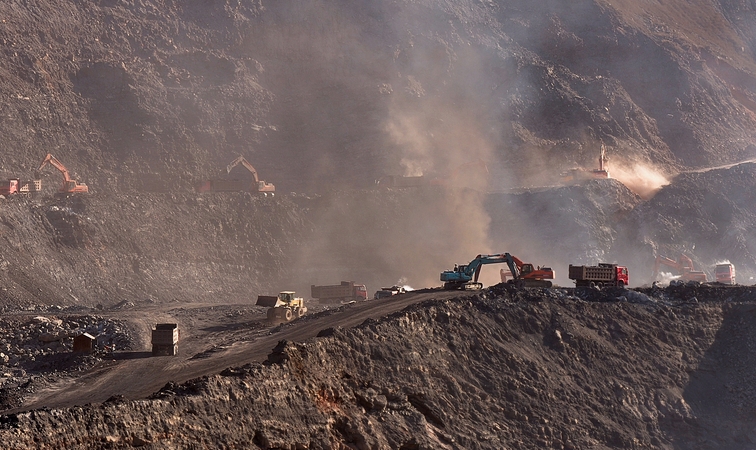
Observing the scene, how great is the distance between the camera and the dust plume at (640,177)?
88688mm

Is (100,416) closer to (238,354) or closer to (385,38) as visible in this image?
(238,354)

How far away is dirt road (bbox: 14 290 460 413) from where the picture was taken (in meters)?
36.1

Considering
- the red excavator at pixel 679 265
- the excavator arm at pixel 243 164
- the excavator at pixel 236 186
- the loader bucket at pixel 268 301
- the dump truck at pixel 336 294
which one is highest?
the excavator arm at pixel 243 164

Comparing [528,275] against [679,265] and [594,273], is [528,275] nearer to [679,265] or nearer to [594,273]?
[594,273]

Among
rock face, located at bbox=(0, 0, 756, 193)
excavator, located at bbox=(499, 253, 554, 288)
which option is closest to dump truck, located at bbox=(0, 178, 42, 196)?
rock face, located at bbox=(0, 0, 756, 193)

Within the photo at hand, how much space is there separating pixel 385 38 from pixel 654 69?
26.7 metres

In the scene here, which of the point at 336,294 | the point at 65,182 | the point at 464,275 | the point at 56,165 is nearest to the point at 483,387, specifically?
the point at 464,275

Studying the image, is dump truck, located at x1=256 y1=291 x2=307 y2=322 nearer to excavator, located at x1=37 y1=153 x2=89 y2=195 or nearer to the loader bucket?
the loader bucket

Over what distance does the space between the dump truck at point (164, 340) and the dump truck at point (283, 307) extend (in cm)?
870

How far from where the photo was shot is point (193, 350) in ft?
147

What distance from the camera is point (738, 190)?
85.4 meters

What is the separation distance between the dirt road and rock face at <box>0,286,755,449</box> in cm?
351

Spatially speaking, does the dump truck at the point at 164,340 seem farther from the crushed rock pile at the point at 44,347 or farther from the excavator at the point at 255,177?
the excavator at the point at 255,177

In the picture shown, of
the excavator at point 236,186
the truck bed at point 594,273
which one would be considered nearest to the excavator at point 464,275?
the truck bed at point 594,273
